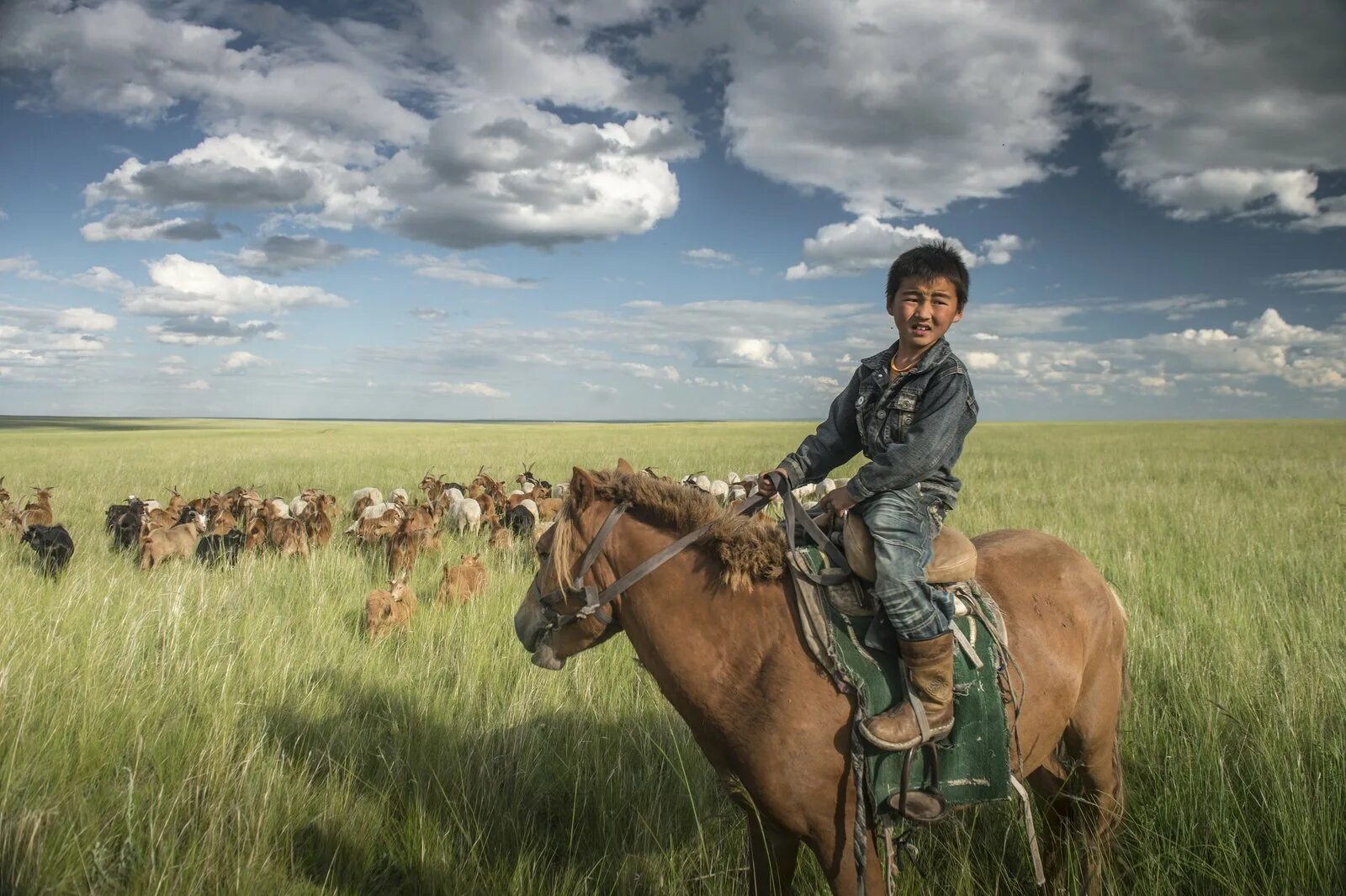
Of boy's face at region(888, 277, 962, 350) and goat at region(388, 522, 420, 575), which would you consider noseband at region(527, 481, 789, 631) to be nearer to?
boy's face at region(888, 277, 962, 350)

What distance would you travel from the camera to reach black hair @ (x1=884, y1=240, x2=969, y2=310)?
304 cm

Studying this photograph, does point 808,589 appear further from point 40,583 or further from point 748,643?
point 40,583

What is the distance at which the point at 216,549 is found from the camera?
990cm

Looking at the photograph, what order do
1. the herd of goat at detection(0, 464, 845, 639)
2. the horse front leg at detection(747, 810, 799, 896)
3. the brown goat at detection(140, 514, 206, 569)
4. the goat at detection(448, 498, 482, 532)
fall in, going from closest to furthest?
the horse front leg at detection(747, 810, 799, 896)
the herd of goat at detection(0, 464, 845, 639)
the brown goat at detection(140, 514, 206, 569)
the goat at detection(448, 498, 482, 532)

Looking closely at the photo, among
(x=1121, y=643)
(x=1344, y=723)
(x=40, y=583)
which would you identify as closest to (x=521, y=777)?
(x=1121, y=643)

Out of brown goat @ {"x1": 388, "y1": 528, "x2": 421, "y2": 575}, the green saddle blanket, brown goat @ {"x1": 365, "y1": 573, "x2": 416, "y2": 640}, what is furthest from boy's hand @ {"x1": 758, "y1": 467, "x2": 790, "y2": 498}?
brown goat @ {"x1": 388, "y1": 528, "x2": 421, "y2": 575}

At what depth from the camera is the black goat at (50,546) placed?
9125 millimetres

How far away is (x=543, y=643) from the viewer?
3021mm

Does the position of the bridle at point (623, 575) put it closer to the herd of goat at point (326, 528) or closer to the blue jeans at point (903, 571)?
the blue jeans at point (903, 571)

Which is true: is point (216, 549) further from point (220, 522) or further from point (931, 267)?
point (931, 267)

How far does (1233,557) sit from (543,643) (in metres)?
9.84

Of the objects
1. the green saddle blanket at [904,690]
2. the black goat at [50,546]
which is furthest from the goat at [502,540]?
the green saddle blanket at [904,690]

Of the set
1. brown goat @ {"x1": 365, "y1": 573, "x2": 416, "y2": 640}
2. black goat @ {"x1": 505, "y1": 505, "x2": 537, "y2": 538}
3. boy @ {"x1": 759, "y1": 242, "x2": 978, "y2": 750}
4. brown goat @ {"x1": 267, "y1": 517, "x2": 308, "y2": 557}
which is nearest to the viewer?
boy @ {"x1": 759, "y1": 242, "x2": 978, "y2": 750}

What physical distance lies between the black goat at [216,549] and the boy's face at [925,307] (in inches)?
384
